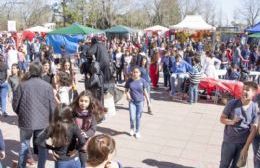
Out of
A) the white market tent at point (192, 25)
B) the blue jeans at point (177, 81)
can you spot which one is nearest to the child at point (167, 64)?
the blue jeans at point (177, 81)

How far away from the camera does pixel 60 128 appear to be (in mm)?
4293

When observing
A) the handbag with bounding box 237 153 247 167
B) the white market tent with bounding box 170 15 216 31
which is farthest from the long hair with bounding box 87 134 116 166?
the white market tent with bounding box 170 15 216 31

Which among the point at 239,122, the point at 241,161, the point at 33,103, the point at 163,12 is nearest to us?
the point at 241,161

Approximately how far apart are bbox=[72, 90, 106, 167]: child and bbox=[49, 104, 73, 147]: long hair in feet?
1.90

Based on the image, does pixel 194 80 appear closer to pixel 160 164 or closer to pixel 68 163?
pixel 160 164

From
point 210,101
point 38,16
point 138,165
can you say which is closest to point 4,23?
point 38,16

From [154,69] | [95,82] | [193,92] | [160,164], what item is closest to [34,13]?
[154,69]

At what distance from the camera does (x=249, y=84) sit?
479 cm

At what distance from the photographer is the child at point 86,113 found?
195 inches

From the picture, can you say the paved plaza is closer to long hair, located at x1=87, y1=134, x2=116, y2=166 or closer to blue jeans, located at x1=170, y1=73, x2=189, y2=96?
blue jeans, located at x1=170, y1=73, x2=189, y2=96

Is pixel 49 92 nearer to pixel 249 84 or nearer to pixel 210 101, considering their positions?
pixel 249 84

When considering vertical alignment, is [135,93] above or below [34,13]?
below

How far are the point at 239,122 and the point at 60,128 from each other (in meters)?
2.25

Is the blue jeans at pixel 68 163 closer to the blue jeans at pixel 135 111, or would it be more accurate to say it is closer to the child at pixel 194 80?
the blue jeans at pixel 135 111
